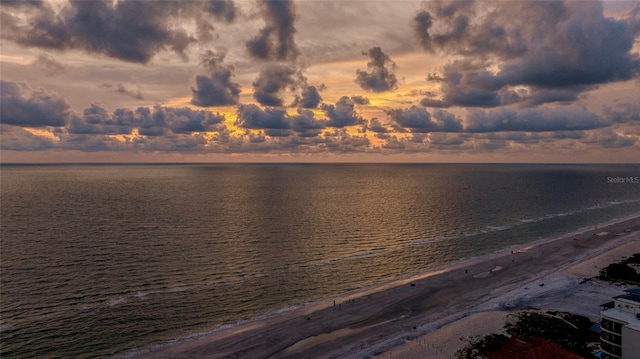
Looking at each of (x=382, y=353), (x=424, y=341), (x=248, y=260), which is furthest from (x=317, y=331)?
(x=248, y=260)

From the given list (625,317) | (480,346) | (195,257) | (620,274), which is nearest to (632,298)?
(625,317)

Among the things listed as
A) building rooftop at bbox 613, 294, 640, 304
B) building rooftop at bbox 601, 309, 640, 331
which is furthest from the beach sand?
building rooftop at bbox 601, 309, 640, 331

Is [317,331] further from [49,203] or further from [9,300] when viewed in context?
[49,203]

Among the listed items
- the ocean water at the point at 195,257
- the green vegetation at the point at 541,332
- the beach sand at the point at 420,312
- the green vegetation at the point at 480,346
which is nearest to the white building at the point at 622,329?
the green vegetation at the point at 541,332

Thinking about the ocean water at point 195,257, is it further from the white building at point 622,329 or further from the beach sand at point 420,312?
the white building at point 622,329

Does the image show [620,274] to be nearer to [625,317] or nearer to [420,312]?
[625,317]

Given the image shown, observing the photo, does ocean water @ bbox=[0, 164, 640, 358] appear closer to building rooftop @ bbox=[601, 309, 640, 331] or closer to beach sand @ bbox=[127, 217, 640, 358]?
beach sand @ bbox=[127, 217, 640, 358]
